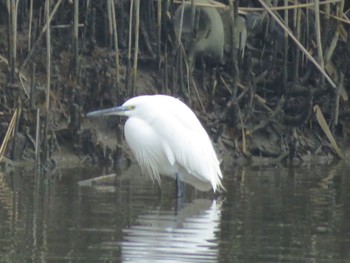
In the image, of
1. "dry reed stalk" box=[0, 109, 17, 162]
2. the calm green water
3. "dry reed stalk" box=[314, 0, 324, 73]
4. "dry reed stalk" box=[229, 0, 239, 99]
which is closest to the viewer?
the calm green water

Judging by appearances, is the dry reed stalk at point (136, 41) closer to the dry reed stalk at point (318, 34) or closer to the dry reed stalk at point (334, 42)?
the dry reed stalk at point (318, 34)

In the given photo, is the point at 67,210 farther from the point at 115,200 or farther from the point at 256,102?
the point at 256,102

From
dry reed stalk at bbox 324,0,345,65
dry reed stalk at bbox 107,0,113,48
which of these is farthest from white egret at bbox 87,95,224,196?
dry reed stalk at bbox 324,0,345,65

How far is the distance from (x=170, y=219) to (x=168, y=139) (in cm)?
206

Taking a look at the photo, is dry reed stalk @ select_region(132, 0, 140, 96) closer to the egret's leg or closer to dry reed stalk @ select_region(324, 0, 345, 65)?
the egret's leg

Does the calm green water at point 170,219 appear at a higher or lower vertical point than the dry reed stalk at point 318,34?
lower

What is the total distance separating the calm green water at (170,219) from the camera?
23.1 ft

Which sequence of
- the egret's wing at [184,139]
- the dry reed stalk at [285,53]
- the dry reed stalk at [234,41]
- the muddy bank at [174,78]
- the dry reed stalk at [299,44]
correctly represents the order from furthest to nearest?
1. the dry reed stalk at [234,41]
2. the dry reed stalk at [285,53]
3. the dry reed stalk at [299,44]
4. the muddy bank at [174,78]
5. the egret's wing at [184,139]

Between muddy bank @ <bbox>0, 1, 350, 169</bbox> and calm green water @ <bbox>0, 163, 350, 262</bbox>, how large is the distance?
Result: 988 mm

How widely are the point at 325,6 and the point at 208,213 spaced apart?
16.1 feet

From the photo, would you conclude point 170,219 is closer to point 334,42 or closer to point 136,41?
point 136,41

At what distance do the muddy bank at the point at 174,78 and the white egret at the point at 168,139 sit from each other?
1281 mm

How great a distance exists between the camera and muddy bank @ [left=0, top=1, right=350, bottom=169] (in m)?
12.1

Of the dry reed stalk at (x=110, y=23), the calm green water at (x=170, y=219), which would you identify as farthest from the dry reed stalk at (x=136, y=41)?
the calm green water at (x=170, y=219)
